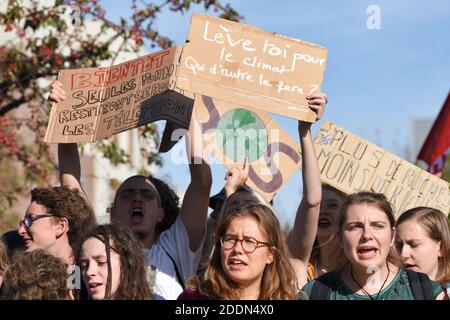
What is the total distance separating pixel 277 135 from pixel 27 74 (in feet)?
12.7

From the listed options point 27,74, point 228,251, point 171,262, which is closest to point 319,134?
point 171,262

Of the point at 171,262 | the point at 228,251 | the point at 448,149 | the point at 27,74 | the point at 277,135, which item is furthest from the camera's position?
the point at 27,74

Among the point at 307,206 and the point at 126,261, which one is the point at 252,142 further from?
the point at 126,261

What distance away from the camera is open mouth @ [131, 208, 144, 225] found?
210 inches

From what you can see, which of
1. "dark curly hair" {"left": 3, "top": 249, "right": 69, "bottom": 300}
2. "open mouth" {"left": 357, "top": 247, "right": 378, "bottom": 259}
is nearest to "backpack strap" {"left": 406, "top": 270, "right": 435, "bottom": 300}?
"open mouth" {"left": 357, "top": 247, "right": 378, "bottom": 259}

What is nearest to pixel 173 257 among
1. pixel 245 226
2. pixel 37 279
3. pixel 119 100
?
pixel 245 226

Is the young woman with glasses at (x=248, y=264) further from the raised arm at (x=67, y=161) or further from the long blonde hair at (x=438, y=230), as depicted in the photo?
the raised arm at (x=67, y=161)

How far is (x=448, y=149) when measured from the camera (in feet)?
25.0

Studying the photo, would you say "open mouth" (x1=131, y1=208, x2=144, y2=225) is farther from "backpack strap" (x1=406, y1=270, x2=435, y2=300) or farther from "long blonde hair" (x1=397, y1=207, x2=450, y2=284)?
"backpack strap" (x1=406, y1=270, x2=435, y2=300)

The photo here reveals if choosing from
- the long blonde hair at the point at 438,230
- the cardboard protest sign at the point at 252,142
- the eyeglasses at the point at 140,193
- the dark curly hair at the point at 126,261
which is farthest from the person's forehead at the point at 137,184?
the long blonde hair at the point at 438,230

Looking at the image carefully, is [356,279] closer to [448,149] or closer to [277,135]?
[277,135]

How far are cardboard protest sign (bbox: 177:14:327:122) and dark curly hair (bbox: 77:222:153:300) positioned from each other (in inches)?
34.7

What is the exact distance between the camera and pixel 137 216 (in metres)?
5.34

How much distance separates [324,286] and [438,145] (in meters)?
3.60
